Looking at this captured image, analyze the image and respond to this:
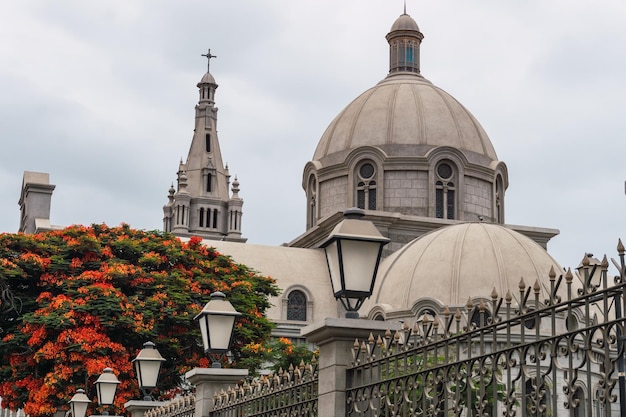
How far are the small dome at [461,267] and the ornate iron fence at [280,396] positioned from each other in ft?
76.7

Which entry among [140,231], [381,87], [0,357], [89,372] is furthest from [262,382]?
Result: [381,87]

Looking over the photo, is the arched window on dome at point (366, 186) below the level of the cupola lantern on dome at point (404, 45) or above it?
below

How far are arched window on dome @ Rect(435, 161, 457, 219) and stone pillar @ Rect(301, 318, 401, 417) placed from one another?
35037 mm

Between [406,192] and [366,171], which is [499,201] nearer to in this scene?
[406,192]

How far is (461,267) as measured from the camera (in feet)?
107

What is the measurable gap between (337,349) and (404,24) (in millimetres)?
41446

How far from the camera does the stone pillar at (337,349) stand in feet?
21.6

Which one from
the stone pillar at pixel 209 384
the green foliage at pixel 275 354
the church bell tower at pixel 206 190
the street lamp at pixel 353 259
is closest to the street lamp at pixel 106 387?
the stone pillar at pixel 209 384

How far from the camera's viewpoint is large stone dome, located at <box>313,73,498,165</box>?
138 ft

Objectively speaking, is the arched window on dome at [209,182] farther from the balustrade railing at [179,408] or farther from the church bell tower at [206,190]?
the balustrade railing at [179,408]

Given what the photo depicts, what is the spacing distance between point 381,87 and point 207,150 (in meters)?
24.9

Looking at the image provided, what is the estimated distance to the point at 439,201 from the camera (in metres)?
41.7

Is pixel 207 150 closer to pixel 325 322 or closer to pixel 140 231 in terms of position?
pixel 140 231

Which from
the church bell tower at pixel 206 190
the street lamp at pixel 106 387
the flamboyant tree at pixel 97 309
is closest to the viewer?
the street lamp at pixel 106 387
